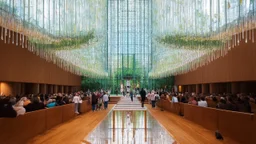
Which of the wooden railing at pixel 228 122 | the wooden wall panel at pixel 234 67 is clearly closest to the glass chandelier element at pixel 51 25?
the wooden railing at pixel 228 122

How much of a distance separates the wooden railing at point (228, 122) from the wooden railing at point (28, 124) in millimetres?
6973

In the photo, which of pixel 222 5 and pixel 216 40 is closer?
pixel 222 5

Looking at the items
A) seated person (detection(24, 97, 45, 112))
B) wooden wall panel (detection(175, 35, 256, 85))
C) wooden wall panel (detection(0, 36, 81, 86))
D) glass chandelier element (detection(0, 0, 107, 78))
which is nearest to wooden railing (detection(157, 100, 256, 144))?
wooden wall panel (detection(175, 35, 256, 85))

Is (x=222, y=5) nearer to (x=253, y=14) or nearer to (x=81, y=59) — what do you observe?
(x=253, y=14)

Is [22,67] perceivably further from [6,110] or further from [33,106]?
[6,110]

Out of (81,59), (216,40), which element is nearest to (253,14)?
(216,40)

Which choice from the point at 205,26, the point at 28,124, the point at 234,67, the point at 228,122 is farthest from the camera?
the point at 234,67

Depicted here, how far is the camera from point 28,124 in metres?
10.5

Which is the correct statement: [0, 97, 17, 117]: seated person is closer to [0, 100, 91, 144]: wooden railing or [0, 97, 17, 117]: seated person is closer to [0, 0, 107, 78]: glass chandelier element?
[0, 100, 91, 144]: wooden railing

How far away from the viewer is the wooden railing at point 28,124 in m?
8.69

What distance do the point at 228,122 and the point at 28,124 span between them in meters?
7.00

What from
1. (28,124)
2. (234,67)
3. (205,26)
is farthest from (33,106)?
(234,67)

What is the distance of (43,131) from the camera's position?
41.1 feet

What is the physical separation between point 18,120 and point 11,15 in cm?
360
